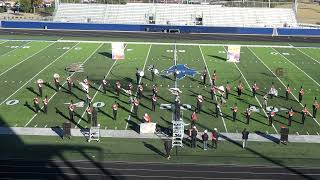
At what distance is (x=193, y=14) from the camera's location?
6662 cm

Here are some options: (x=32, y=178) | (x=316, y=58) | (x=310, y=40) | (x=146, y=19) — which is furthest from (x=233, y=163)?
(x=146, y=19)

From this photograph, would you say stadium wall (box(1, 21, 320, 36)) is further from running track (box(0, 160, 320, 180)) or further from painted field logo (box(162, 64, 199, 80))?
running track (box(0, 160, 320, 180))

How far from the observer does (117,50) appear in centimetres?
3678

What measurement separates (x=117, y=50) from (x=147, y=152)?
60.9ft

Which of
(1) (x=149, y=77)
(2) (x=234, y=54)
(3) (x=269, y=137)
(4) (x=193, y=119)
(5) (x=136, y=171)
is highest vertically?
(2) (x=234, y=54)

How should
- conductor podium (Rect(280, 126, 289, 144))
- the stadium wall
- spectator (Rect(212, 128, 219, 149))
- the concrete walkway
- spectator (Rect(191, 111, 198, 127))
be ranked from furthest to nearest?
the stadium wall, spectator (Rect(191, 111, 198, 127)), the concrete walkway, conductor podium (Rect(280, 126, 289, 144)), spectator (Rect(212, 128, 219, 149))

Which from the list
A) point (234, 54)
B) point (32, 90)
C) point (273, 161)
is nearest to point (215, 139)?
point (273, 161)

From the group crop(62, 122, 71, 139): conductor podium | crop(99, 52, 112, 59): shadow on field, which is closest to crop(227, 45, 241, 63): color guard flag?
crop(99, 52, 112, 59): shadow on field

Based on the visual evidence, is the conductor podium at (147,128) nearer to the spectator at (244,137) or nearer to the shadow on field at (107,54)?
the spectator at (244,137)

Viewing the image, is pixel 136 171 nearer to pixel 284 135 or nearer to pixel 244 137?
pixel 244 137

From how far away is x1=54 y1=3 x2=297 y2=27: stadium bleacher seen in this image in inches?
2574

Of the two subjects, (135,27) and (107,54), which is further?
(135,27)

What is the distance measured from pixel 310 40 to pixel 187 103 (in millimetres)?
29550

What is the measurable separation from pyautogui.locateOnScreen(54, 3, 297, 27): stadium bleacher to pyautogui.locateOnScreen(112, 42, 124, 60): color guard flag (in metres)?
28.3
